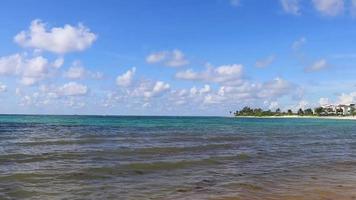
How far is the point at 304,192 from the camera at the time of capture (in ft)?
44.5

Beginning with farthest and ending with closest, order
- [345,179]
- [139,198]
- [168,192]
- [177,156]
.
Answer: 1. [177,156]
2. [345,179]
3. [168,192]
4. [139,198]

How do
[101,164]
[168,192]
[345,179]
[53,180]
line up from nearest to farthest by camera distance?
1. [168,192]
2. [53,180]
3. [345,179]
4. [101,164]

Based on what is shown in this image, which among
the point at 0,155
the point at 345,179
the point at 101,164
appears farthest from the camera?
the point at 0,155

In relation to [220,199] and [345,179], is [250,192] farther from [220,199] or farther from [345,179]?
[345,179]

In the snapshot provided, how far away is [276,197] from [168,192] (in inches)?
126

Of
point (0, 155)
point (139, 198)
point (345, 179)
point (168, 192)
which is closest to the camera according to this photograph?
point (139, 198)

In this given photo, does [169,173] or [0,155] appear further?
[0,155]

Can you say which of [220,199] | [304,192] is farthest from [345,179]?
[220,199]

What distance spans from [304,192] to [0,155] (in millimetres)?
15402

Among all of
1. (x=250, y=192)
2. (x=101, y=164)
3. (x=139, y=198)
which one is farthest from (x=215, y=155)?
(x=139, y=198)

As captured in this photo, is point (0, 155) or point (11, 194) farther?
point (0, 155)

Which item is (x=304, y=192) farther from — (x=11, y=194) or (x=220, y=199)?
(x=11, y=194)

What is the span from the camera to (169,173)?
17359 millimetres

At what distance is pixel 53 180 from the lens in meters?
15.1
